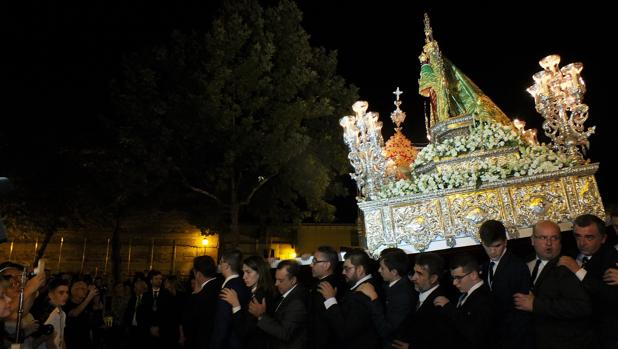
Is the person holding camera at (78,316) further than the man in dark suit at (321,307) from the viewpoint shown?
Yes

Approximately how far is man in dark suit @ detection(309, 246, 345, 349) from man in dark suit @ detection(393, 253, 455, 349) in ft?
2.13

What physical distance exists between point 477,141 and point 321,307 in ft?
25.1

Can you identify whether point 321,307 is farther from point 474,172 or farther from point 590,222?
point 474,172

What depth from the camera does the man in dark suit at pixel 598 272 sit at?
3463 millimetres

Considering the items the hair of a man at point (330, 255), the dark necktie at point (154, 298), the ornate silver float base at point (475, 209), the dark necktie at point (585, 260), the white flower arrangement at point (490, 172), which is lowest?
the dark necktie at point (154, 298)

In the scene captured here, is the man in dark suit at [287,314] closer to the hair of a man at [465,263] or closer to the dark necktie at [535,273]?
the hair of a man at [465,263]

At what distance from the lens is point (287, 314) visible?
13.9ft

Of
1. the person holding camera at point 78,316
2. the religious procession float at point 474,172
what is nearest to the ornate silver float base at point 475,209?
the religious procession float at point 474,172

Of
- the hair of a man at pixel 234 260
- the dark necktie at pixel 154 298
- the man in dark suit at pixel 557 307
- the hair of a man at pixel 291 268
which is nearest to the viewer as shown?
the man in dark suit at pixel 557 307

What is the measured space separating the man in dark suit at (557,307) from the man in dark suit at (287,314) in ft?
6.46

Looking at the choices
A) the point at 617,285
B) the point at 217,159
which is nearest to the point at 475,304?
the point at 617,285

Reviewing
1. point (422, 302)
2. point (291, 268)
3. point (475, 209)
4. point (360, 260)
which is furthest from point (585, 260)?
point (475, 209)

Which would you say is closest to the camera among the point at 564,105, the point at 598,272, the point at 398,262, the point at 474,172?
the point at 598,272

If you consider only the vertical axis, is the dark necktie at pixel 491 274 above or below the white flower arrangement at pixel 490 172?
below
